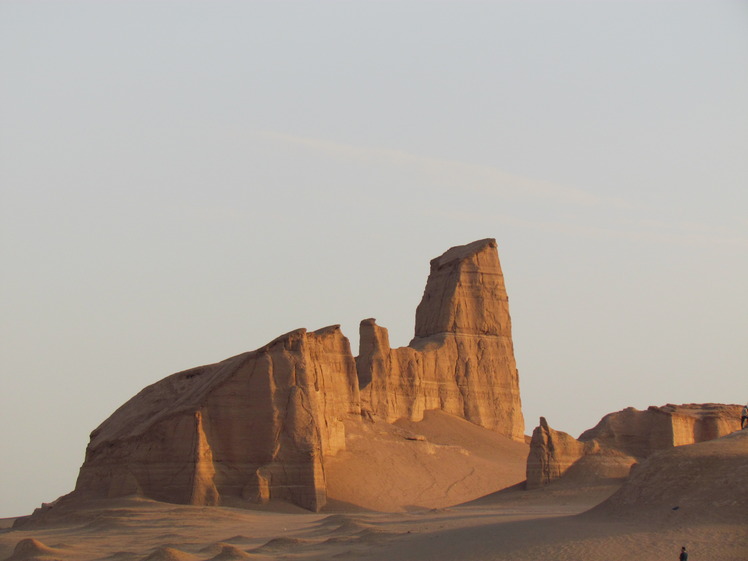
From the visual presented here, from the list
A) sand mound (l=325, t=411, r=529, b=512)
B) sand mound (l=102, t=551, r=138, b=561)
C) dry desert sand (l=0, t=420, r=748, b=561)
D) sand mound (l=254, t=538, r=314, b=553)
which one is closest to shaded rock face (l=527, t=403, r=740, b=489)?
dry desert sand (l=0, t=420, r=748, b=561)

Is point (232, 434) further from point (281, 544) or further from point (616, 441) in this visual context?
point (616, 441)

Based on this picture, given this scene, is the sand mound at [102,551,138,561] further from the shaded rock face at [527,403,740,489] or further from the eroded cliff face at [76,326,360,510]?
the shaded rock face at [527,403,740,489]

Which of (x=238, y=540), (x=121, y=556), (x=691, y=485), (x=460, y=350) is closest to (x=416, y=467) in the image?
(x=460, y=350)

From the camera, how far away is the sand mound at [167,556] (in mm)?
40781

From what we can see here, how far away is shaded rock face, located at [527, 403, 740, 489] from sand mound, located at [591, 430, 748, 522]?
15.9 m

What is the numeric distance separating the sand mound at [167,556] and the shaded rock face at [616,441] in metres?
21.3

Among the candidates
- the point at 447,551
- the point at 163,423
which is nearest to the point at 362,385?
the point at 163,423

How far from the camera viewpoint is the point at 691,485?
38688mm

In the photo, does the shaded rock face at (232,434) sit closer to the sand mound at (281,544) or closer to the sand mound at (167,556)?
the sand mound at (281,544)

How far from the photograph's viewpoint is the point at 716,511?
36688mm

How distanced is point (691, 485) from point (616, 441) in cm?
2098

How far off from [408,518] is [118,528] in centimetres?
1164

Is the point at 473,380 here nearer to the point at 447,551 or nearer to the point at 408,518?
the point at 408,518

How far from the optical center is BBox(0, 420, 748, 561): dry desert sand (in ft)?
117
